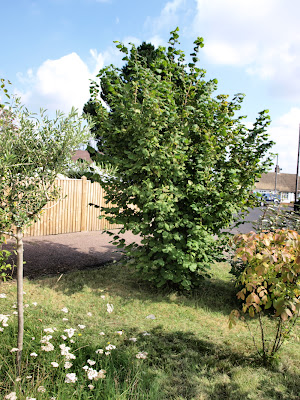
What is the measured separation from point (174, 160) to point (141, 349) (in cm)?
234

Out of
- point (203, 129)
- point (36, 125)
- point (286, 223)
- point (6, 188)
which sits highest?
point (203, 129)

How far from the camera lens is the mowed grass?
2648mm

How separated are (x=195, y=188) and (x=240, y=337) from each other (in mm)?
1941

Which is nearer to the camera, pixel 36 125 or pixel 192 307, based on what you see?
pixel 36 125

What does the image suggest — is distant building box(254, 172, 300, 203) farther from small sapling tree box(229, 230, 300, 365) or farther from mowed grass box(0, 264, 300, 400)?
small sapling tree box(229, 230, 300, 365)

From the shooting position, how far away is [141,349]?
3307mm

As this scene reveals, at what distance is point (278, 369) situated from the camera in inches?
122

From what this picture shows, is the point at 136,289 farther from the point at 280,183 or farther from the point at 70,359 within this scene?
the point at 280,183

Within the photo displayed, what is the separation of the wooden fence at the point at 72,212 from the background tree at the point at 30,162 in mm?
7250

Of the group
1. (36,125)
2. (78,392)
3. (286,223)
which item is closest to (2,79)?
(36,125)

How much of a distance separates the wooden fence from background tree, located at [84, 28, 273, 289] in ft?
18.5

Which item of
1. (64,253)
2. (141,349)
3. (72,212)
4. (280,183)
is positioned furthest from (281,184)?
(141,349)

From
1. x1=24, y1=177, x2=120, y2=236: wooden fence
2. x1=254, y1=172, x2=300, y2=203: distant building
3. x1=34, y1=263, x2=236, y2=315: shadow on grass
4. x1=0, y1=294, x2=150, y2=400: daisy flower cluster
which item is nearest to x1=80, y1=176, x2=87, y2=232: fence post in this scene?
x1=24, y1=177, x2=120, y2=236: wooden fence

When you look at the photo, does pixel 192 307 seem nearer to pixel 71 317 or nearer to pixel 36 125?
pixel 71 317
